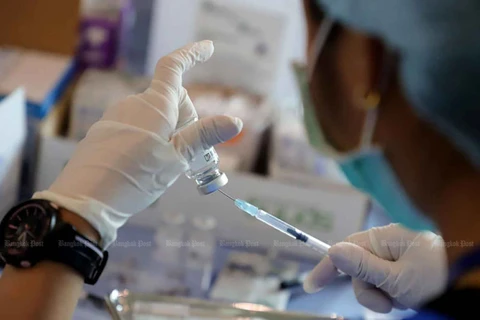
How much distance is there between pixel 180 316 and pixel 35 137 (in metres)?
0.56

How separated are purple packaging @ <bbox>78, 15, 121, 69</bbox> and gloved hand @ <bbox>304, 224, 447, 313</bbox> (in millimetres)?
935

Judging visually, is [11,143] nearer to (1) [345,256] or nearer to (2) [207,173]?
(2) [207,173]

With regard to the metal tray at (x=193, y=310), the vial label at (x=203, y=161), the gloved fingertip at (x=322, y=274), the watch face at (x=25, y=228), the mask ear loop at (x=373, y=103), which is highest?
the mask ear loop at (x=373, y=103)

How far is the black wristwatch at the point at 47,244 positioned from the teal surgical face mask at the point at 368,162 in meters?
0.27

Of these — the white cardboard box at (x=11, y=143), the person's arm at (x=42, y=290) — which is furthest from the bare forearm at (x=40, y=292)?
the white cardboard box at (x=11, y=143)

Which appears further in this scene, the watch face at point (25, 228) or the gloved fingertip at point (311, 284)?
the gloved fingertip at point (311, 284)

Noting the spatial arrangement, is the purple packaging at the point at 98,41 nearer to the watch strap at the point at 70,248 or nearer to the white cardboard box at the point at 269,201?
the white cardboard box at the point at 269,201

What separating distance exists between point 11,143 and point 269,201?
1.74 ft

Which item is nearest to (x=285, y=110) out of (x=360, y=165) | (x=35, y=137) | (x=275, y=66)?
(x=275, y=66)

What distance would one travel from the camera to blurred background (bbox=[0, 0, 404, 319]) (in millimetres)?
1177

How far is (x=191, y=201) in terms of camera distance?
4.23ft

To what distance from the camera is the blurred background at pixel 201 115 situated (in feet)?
3.86

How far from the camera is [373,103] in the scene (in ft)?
1.67

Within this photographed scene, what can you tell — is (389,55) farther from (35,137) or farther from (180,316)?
(35,137)
